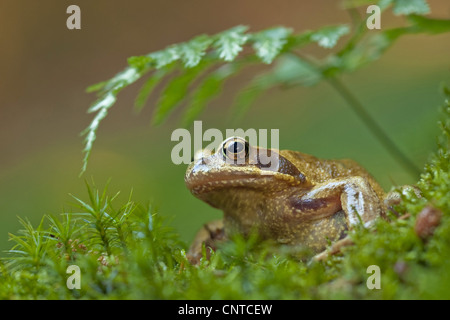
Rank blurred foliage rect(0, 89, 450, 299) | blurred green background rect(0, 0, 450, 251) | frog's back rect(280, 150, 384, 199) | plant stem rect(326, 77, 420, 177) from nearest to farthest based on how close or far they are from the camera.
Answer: blurred foliage rect(0, 89, 450, 299) < frog's back rect(280, 150, 384, 199) < plant stem rect(326, 77, 420, 177) < blurred green background rect(0, 0, 450, 251)

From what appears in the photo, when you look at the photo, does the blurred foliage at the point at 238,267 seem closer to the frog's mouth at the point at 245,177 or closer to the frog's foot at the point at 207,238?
the frog's mouth at the point at 245,177

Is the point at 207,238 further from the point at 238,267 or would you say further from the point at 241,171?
the point at 238,267

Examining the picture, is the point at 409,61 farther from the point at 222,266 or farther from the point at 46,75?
the point at 222,266

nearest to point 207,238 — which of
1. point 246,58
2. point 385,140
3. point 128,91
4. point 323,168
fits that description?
point 323,168

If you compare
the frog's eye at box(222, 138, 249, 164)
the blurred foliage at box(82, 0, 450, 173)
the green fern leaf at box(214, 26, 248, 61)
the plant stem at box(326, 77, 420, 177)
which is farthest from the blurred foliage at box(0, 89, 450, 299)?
the plant stem at box(326, 77, 420, 177)

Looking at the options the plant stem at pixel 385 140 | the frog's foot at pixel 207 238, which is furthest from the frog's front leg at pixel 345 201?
the plant stem at pixel 385 140

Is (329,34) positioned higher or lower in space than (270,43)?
higher

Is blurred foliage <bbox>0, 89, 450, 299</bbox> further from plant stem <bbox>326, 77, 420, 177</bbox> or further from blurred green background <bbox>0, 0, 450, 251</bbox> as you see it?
blurred green background <bbox>0, 0, 450, 251</bbox>
